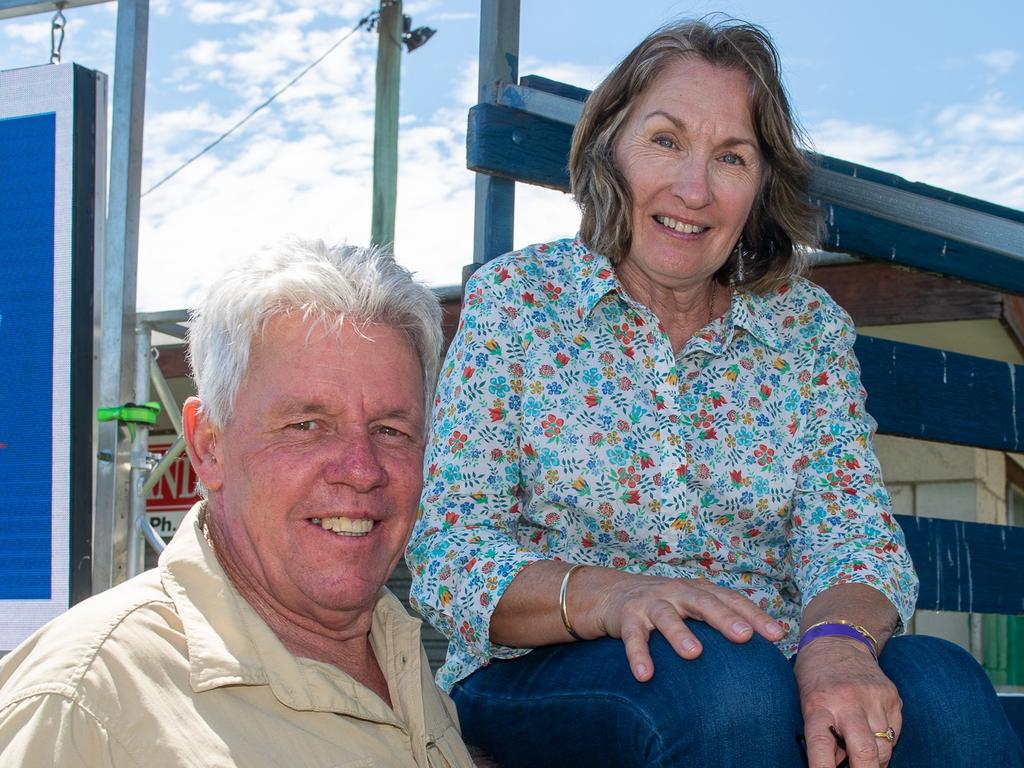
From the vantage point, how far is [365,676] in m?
1.58

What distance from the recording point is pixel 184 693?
3.94 feet

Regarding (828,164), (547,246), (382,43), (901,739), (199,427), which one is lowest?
(901,739)

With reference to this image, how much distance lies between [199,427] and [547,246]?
0.83 metres

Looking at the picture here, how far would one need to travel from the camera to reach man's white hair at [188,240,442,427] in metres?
1.42

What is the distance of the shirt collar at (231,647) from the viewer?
125cm

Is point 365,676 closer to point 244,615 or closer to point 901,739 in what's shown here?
point 244,615

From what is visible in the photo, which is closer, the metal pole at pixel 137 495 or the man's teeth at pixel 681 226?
the man's teeth at pixel 681 226

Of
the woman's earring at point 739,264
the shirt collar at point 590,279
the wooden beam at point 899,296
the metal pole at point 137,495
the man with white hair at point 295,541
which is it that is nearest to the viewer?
the man with white hair at point 295,541

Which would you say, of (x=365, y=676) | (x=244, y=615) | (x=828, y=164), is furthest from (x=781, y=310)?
(x=244, y=615)

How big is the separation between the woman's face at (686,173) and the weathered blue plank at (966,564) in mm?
1001

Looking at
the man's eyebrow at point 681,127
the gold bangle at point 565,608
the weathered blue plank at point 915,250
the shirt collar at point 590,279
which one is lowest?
the gold bangle at point 565,608

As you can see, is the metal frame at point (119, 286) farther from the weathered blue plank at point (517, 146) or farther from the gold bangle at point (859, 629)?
Answer: the gold bangle at point (859, 629)

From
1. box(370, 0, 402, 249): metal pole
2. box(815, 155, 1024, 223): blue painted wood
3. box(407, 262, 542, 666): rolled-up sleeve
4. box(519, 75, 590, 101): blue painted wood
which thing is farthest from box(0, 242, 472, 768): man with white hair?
box(370, 0, 402, 249): metal pole

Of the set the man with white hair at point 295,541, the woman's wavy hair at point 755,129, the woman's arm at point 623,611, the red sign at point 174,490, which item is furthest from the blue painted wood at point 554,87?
the red sign at point 174,490
